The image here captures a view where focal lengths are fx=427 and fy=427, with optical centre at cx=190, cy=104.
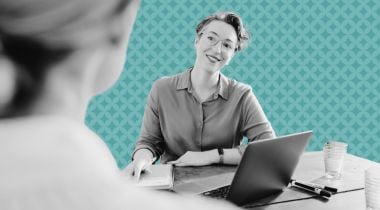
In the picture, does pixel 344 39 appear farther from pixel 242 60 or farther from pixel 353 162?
pixel 353 162

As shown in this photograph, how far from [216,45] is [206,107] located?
13.5 inches

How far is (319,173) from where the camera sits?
6.31 feet

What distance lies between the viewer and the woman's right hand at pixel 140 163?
67.6 inches

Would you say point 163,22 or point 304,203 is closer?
point 304,203

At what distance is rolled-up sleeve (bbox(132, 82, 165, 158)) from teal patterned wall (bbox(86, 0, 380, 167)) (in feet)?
2.53

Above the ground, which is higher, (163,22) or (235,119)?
(163,22)

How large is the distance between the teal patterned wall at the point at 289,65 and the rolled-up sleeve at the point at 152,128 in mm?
772

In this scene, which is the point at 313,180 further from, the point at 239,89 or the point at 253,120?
the point at 239,89

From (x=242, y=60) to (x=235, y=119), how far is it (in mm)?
975

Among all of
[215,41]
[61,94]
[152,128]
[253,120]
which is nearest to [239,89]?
[253,120]

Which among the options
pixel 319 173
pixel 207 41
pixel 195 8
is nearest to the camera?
pixel 319 173

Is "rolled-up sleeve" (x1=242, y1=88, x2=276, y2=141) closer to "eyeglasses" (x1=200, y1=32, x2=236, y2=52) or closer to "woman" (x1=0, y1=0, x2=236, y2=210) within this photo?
"eyeglasses" (x1=200, y1=32, x2=236, y2=52)

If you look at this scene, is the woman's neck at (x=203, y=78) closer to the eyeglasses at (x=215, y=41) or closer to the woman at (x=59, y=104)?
the eyeglasses at (x=215, y=41)

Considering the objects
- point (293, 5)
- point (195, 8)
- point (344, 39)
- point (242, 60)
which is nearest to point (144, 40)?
point (195, 8)
